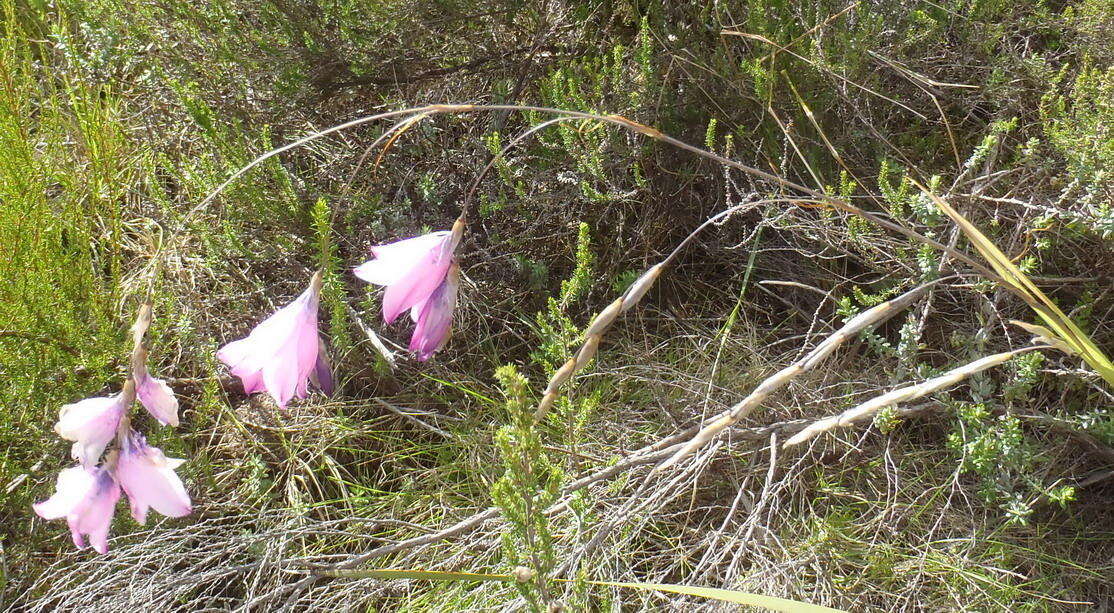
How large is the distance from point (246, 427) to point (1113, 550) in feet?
6.15

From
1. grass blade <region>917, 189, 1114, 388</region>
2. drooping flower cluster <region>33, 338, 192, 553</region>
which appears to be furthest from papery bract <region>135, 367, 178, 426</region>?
grass blade <region>917, 189, 1114, 388</region>

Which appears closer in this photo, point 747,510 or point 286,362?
point 286,362

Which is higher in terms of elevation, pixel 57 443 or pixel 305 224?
pixel 305 224

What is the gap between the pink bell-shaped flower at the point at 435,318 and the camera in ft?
3.60

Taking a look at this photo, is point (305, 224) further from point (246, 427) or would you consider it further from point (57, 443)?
point (57, 443)

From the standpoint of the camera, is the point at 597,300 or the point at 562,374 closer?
the point at 562,374

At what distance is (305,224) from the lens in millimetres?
2049

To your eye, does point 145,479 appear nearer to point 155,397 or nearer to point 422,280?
point 155,397

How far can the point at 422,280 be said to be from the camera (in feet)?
3.56

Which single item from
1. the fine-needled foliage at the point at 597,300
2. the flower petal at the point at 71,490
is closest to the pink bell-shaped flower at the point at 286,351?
the flower petal at the point at 71,490

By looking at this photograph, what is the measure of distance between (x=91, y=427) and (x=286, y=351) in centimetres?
24

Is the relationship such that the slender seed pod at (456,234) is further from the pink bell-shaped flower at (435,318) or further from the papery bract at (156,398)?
the papery bract at (156,398)

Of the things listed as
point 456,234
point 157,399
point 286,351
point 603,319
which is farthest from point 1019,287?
point 157,399

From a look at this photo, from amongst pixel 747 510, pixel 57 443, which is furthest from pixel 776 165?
pixel 57 443
